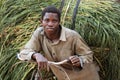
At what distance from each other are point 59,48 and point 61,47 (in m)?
0.02

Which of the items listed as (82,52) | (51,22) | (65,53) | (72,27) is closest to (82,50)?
(82,52)

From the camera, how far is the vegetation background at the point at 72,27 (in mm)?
3287

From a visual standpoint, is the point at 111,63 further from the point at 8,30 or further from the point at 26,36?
the point at 8,30

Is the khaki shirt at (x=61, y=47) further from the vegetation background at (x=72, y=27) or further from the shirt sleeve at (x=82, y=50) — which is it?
the vegetation background at (x=72, y=27)

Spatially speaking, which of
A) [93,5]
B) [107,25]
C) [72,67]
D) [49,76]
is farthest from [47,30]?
[93,5]

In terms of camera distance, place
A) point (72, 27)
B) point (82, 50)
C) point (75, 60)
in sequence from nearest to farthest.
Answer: point (75, 60) → point (82, 50) → point (72, 27)

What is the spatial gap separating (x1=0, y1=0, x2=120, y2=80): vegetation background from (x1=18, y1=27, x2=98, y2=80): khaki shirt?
49 cm

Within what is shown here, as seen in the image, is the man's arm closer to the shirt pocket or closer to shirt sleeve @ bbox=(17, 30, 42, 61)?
the shirt pocket

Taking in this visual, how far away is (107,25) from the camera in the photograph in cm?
337

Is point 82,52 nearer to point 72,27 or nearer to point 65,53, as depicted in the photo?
point 65,53

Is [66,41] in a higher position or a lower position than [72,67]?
higher

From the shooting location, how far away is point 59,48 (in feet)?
8.89

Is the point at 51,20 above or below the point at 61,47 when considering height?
above

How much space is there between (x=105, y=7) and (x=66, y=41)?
110 centimetres
